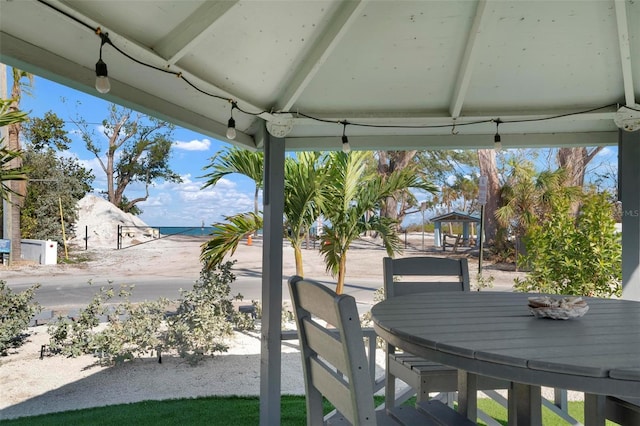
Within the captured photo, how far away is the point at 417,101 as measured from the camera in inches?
111

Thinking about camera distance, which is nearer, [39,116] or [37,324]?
[37,324]

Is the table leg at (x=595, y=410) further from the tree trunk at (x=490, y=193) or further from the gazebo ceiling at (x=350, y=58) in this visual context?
the tree trunk at (x=490, y=193)

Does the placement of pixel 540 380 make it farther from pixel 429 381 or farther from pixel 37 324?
pixel 37 324

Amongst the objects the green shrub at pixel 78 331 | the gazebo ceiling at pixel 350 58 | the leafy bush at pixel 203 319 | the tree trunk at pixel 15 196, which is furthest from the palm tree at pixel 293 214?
the tree trunk at pixel 15 196

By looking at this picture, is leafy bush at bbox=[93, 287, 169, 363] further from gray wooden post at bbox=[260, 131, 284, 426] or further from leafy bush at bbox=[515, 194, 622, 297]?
leafy bush at bbox=[515, 194, 622, 297]

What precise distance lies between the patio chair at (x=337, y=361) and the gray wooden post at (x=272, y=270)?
57.2 inches

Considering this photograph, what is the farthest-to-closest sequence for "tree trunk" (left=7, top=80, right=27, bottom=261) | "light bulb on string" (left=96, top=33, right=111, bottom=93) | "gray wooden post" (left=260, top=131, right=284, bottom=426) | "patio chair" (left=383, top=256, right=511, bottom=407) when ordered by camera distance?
"tree trunk" (left=7, top=80, right=27, bottom=261), "gray wooden post" (left=260, top=131, right=284, bottom=426), "patio chair" (left=383, top=256, right=511, bottom=407), "light bulb on string" (left=96, top=33, right=111, bottom=93)

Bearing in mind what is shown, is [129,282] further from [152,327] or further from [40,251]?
[152,327]

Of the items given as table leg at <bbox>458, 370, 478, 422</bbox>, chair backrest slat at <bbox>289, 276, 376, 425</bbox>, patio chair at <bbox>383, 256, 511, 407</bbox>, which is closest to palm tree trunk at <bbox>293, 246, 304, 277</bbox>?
patio chair at <bbox>383, 256, 511, 407</bbox>

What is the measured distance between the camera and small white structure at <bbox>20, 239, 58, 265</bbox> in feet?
22.7

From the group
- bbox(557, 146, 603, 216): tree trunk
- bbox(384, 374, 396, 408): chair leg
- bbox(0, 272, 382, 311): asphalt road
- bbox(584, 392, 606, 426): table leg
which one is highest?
bbox(557, 146, 603, 216): tree trunk

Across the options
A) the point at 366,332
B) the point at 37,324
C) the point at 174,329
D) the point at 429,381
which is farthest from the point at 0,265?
the point at 429,381

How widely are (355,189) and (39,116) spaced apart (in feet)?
22.2

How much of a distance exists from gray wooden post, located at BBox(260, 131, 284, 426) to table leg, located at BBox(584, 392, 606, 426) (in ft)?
5.71
